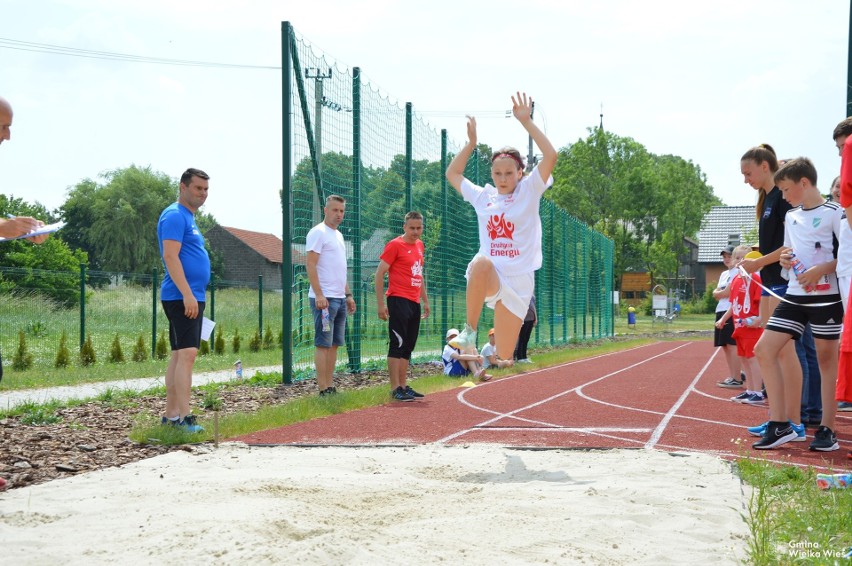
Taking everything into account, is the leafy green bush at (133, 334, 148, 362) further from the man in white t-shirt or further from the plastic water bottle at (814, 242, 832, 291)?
the plastic water bottle at (814, 242, 832, 291)

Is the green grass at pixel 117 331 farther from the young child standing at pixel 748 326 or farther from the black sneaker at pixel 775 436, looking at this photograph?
the black sneaker at pixel 775 436

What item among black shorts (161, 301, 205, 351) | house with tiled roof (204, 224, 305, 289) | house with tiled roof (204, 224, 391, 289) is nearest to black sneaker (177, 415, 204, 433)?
black shorts (161, 301, 205, 351)

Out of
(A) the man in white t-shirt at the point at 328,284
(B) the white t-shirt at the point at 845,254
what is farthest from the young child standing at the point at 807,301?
(A) the man in white t-shirt at the point at 328,284

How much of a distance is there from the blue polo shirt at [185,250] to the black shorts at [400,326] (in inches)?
105

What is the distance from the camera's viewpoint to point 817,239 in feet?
19.1

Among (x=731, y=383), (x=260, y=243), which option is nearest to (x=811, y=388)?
(x=731, y=383)

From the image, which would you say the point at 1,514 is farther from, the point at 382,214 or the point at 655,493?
the point at 382,214

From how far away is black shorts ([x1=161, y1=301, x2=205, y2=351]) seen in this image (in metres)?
6.62

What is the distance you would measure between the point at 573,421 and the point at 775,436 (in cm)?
196

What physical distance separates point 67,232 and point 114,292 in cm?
4581

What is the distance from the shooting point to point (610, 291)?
110 ft

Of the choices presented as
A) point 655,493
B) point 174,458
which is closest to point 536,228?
point 655,493

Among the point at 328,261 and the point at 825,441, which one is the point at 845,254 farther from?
the point at 328,261

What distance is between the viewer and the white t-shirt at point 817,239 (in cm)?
577
